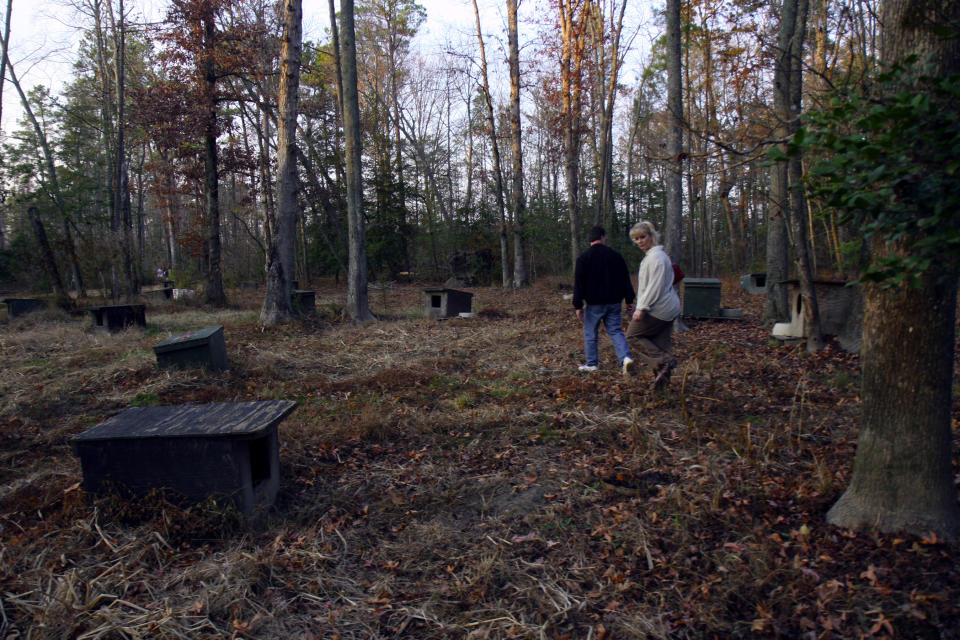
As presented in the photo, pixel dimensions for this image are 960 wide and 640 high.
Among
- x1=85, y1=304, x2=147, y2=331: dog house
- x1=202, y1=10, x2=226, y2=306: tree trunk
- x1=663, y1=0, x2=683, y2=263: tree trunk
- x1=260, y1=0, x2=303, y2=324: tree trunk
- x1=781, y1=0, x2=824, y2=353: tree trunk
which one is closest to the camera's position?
x1=781, y1=0, x2=824, y2=353: tree trunk

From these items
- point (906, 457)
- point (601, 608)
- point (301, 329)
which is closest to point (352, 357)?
point (301, 329)

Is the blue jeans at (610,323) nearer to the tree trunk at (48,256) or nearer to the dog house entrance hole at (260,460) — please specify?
the dog house entrance hole at (260,460)

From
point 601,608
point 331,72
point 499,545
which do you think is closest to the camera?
point 601,608

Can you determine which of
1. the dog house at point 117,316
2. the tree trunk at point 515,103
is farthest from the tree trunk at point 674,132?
the dog house at point 117,316

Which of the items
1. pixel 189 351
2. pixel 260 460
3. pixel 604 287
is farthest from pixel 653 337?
pixel 189 351

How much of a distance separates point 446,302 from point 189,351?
6.39 m

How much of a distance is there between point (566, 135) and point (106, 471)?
18.3 metres

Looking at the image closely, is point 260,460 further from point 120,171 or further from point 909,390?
point 120,171

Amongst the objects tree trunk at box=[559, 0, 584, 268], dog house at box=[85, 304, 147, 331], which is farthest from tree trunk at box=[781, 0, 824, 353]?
dog house at box=[85, 304, 147, 331]

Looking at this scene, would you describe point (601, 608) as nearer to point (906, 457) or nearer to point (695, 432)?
point (906, 457)

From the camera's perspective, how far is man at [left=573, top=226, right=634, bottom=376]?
19.7 feet

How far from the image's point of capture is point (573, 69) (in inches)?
700

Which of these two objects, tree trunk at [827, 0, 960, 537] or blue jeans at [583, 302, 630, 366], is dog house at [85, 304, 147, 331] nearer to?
blue jeans at [583, 302, 630, 366]

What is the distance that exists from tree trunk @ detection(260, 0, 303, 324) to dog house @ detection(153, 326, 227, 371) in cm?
388
